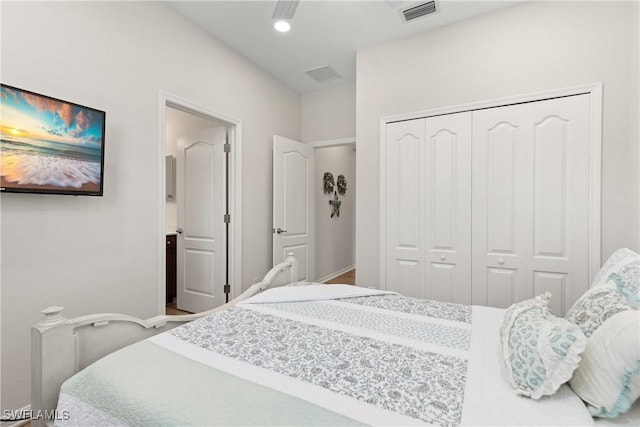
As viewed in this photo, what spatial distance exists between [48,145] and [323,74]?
282 cm

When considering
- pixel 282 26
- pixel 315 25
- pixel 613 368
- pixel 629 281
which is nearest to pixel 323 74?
pixel 315 25

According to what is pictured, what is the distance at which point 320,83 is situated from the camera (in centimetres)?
387

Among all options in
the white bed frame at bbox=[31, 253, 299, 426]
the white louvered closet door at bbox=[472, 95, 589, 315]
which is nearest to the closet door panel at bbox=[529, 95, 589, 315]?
the white louvered closet door at bbox=[472, 95, 589, 315]

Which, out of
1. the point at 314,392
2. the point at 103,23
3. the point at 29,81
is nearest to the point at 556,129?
the point at 314,392

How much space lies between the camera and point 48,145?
171 centimetres

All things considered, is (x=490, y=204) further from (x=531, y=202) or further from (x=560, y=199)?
(x=560, y=199)

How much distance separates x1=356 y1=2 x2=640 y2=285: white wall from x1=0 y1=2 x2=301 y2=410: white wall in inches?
64.8

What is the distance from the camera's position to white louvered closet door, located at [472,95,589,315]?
2221 mm

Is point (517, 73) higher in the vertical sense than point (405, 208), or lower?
higher

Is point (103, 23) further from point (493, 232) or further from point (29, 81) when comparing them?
point (493, 232)

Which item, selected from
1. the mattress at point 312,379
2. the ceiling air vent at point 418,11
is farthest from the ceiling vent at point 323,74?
the mattress at point 312,379

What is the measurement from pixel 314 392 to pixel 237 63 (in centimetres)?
327

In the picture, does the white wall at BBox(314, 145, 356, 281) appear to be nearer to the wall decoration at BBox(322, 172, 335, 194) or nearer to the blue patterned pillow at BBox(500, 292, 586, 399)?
the wall decoration at BBox(322, 172, 335, 194)

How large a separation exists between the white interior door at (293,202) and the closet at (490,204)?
4.21 feet
